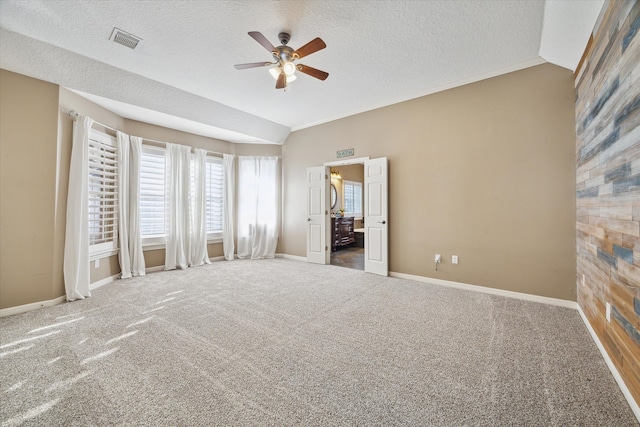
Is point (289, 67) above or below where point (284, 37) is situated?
below

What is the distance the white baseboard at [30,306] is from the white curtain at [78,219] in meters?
0.09

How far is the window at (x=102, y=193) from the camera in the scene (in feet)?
12.7

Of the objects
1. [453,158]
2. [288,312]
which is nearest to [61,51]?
[288,312]

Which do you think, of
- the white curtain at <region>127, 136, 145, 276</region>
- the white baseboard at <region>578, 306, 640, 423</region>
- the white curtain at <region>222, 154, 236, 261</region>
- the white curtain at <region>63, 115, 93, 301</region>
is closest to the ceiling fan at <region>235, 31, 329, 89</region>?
the white curtain at <region>63, 115, 93, 301</region>

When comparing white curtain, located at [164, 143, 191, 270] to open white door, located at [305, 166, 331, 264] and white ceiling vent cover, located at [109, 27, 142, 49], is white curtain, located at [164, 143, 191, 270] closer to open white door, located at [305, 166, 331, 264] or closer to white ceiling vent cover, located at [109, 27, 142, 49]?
white ceiling vent cover, located at [109, 27, 142, 49]

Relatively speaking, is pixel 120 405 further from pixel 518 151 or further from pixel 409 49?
pixel 518 151

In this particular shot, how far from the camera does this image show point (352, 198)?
9.06 m

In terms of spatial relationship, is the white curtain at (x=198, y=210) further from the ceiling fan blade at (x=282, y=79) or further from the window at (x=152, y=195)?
the ceiling fan blade at (x=282, y=79)

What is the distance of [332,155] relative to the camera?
546 cm

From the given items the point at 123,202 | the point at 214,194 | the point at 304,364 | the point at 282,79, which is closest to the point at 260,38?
the point at 282,79

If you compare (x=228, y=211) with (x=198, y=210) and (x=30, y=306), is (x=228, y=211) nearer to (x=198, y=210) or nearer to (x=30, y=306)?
(x=198, y=210)

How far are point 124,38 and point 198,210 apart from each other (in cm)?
320

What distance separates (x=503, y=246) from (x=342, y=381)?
3014 millimetres

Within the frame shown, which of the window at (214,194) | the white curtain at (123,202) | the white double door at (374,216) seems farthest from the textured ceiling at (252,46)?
the window at (214,194)
